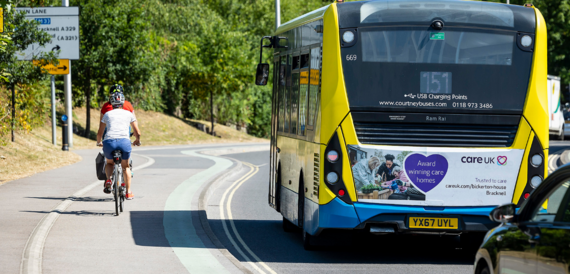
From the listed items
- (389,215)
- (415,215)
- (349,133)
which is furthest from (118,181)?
(415,215)

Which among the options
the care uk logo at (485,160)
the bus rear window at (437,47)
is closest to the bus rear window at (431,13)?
the bus rear window at (437,47)

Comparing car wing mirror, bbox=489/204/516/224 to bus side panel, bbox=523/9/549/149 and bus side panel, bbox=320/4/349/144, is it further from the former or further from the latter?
bus side panel, bbox=523/9/549/149

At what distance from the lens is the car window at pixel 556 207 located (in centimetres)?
442

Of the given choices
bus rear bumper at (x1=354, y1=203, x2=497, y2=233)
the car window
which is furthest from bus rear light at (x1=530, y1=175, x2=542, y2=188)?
the car window

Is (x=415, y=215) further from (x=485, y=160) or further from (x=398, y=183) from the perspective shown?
(x=485, y=160)

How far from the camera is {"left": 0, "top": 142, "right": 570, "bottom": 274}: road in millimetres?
8078

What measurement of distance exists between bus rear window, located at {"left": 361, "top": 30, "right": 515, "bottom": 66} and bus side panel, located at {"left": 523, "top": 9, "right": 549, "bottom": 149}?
28 cm

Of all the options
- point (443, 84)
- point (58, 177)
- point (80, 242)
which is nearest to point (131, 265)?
point (80, 242)

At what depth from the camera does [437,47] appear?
28.0 ft

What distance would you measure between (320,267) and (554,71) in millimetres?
54911

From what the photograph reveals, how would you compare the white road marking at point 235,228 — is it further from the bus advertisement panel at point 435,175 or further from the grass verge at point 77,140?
the grass verge at point 77,140

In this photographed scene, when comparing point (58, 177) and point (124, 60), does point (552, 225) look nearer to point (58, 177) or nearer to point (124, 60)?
point (58, 177)

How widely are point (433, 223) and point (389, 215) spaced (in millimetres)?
469

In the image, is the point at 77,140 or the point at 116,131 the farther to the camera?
the point at 77,140
